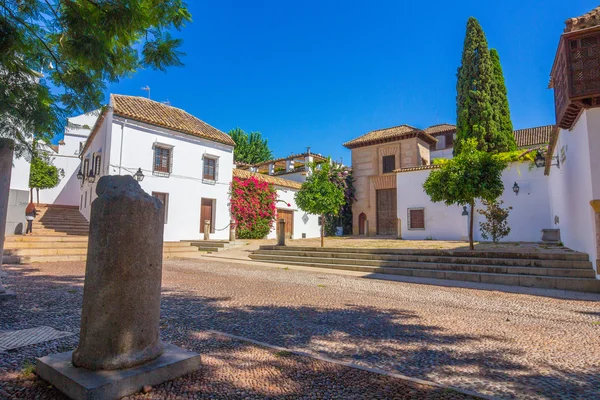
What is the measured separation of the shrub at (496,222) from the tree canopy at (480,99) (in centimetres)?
525

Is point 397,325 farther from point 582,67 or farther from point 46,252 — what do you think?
point 46,252

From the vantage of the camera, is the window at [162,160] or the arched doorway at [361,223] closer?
the window at [162,160]

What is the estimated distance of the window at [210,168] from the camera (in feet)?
63.1

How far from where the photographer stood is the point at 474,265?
938 cm

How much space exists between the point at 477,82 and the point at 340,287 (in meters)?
17.8

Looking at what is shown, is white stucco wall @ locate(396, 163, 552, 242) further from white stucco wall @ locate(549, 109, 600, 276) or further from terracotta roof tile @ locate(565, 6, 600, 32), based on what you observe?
terracotta roof tile @ locate(565, 6, 600, 32)

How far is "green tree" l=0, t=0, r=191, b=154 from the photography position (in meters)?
4.24

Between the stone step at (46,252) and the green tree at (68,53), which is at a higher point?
the green tree at (68,53)

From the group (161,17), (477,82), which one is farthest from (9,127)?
(477,82)

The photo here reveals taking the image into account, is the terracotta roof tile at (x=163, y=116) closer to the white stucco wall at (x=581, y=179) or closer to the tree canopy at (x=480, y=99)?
the tree canopy at (x=480, y=99)

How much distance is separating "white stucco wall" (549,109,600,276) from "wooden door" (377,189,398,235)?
12453mm

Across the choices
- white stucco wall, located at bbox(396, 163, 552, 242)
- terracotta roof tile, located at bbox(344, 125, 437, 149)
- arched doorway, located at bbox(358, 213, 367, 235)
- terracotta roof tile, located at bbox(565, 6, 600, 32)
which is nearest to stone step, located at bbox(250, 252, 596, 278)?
terracotta roof tile, located at bbox(565, 6, 600, 32)

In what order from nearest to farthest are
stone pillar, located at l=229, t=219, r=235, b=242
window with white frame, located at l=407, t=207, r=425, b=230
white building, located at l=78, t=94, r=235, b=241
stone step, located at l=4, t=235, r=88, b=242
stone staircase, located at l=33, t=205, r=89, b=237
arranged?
stone step, located at l=4, t=235, r=88, b=242 < stone staircase, located at l=33, t=205, r=89, b=237 < white building, located at l=78, t=94, r=235, b=241 < stone pillar, located at l=229, t=219, r=235, b=242 < window with white frame, located at l=407, t=207, r=425, b=230

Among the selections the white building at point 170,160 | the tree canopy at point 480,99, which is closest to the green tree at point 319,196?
the white building at point 170,160
